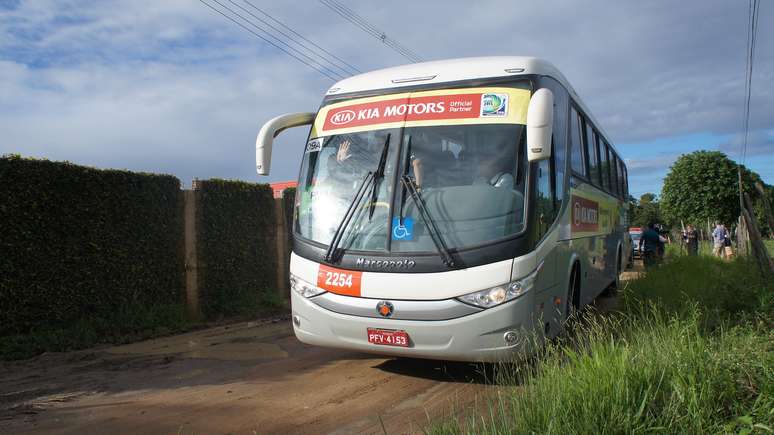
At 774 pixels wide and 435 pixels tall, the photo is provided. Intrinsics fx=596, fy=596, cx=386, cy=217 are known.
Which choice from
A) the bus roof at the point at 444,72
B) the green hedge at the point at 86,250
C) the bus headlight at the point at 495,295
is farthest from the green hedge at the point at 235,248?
the bus headlight at the point at 495,295

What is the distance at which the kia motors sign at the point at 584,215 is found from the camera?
7.57 m

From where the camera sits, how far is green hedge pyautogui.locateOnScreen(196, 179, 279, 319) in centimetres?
1083

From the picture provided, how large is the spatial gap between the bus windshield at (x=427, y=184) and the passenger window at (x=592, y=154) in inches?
154

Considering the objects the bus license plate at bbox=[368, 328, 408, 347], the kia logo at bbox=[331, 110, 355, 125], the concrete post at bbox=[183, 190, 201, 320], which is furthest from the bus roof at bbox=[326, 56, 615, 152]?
the concrete post at bbox=[183, 190, 201, 320]

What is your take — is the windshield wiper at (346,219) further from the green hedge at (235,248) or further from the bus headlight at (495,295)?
the green hedge at (235,248)

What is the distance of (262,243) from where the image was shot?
12305 mm

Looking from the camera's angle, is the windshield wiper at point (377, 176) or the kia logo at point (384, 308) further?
the windshield wiper at point (377, 176)

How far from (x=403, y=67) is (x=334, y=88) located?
821mm

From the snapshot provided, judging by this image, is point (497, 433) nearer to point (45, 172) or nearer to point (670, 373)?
point (670, 373)

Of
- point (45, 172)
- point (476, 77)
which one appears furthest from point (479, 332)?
point (45, 172)

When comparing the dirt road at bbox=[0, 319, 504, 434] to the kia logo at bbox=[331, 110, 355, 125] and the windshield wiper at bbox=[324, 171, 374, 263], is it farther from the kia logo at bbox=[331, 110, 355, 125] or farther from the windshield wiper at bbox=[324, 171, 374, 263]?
the kia logo at bbox=[331, 110, 355, 125]

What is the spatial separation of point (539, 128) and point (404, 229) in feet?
4.95

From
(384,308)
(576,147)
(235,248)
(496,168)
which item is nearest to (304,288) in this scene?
A: (384,308)

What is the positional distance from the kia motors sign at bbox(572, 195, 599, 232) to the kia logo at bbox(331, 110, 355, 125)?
3080mm
